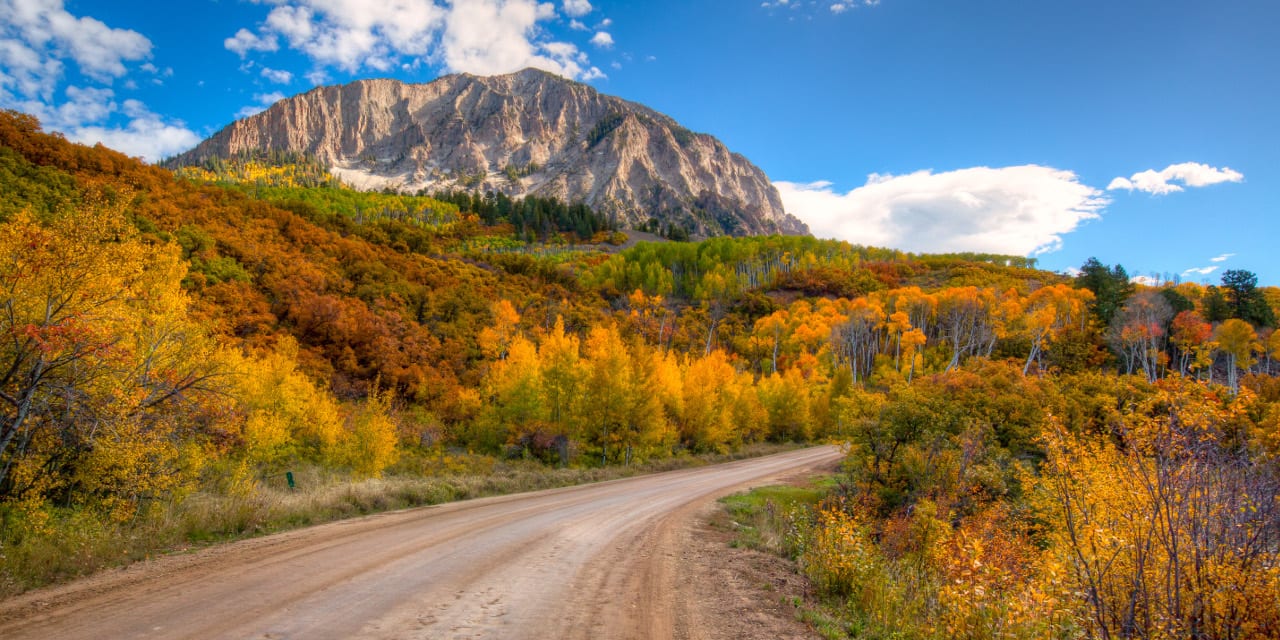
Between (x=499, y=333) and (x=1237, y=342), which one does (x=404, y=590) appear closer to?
(x=499, y=333)

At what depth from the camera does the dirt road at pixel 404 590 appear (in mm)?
5973

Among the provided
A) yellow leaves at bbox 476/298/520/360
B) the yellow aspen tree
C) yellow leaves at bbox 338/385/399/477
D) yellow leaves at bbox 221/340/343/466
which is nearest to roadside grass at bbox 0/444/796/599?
yellow leaves at bbox 338/385/399/477

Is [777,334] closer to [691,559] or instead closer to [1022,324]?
[1022,324]

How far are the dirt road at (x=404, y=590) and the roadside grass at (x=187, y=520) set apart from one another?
578 mm

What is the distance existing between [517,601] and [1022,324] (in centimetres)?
7643

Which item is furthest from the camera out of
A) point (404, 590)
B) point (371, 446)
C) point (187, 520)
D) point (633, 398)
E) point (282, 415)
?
point (633, 398)

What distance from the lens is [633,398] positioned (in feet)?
105

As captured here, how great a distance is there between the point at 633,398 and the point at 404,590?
2473 centimetres

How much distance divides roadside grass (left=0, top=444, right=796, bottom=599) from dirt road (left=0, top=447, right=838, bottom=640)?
0.58 meters

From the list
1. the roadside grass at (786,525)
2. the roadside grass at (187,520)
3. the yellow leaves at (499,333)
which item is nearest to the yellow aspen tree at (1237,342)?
the roadside grass at (786,525)

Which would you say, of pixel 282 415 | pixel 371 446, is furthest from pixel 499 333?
pixel 371 446

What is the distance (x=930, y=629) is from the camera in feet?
20.0

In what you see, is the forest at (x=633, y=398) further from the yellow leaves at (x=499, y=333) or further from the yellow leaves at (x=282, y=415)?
the yellow leaves at (x=499, y=333)

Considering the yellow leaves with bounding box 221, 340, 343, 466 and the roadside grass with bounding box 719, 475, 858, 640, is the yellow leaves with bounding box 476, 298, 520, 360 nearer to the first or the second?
the yellow leaves with bounding box 221, 340, 343, 466
